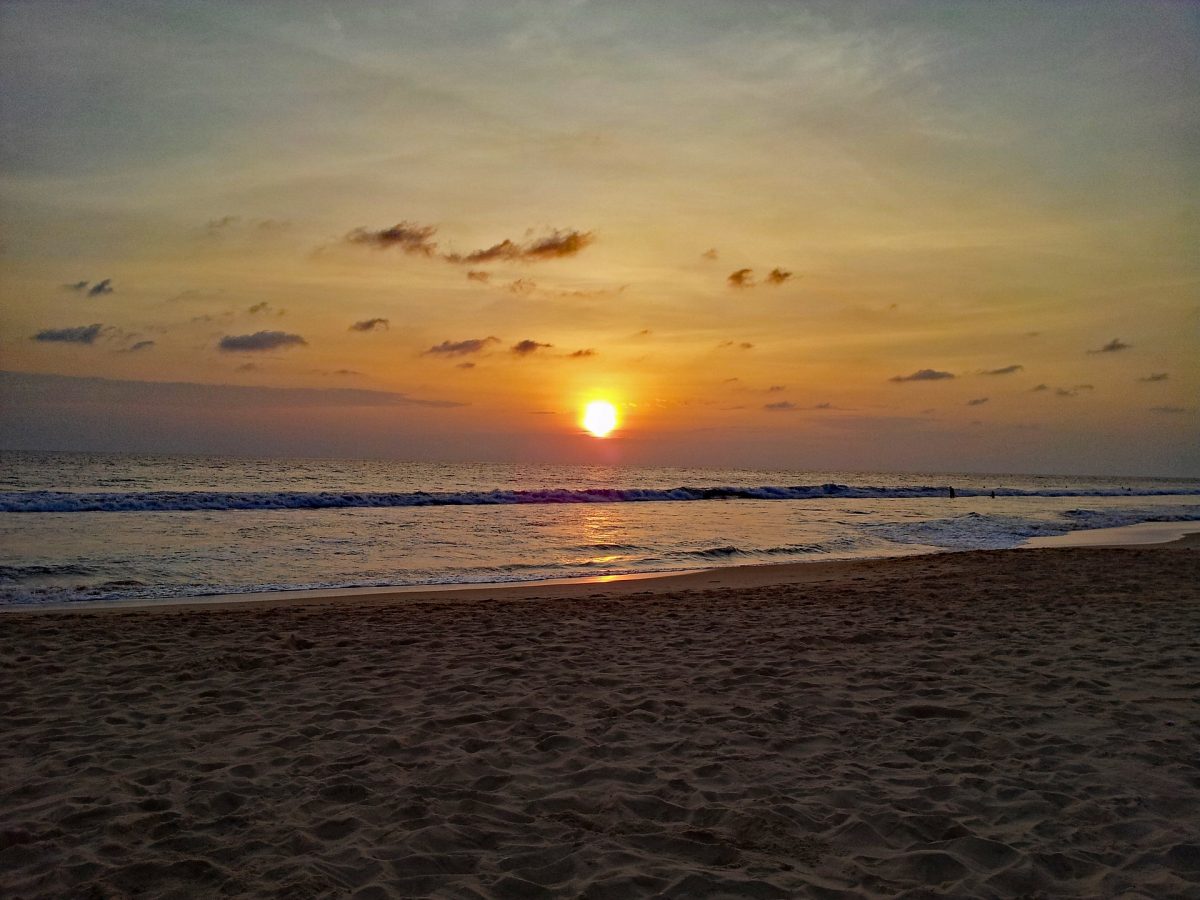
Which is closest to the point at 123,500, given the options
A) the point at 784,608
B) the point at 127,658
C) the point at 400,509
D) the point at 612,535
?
the point at 400,509

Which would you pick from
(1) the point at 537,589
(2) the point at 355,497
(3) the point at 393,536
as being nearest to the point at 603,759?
(1) the point at 537,589

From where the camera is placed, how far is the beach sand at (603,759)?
12.8 feet

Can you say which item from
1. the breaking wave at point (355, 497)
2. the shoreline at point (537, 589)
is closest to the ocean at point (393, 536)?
the breaking wave at point (355, 497)

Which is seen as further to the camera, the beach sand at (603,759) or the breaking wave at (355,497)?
the breaking wave at (355,497)

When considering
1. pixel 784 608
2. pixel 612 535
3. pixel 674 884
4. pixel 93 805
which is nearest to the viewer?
pixel 674 884

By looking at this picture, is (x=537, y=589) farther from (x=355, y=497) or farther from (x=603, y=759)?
(x=355, y=497)

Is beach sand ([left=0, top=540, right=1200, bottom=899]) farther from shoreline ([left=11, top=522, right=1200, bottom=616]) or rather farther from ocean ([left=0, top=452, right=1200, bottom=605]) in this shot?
ocean ([left=0, top=452, right=1200, bottom=605])

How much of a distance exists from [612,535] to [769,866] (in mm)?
20469

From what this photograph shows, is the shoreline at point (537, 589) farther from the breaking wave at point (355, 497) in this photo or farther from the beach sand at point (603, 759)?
the breaking wave at point (355, 497)

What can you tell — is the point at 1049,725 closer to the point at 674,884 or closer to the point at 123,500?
the point at 674,884

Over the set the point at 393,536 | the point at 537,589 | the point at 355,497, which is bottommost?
the point at 537,589

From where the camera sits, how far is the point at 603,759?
17.4 ft

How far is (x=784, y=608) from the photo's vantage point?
444 inches

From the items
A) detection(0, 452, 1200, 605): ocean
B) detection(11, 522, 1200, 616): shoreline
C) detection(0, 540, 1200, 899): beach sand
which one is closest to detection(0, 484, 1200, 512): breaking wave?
detection(0, 452, 1200, 605): ocean
